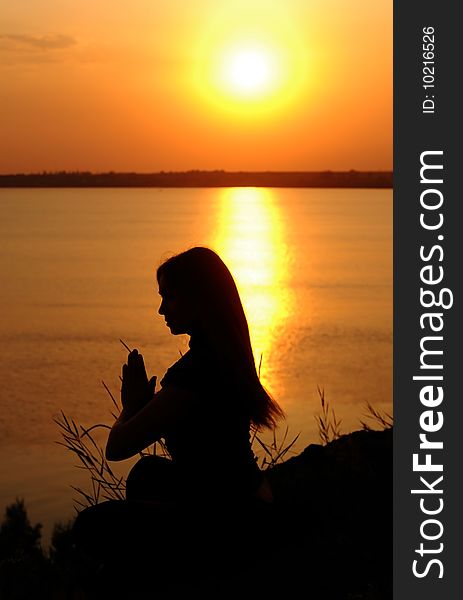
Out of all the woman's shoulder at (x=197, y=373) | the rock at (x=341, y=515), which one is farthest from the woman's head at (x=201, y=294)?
the rock at (x=341, y=515)

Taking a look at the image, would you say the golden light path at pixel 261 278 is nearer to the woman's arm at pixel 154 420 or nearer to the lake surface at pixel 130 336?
the lake surface at pixel 130 336

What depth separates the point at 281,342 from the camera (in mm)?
30516

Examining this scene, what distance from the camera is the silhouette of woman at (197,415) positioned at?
458cm

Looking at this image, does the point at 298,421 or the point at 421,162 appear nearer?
the point at 421,162

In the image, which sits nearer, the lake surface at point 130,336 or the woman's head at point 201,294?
the woman's head at point 201,294

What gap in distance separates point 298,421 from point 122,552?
13.2 metres

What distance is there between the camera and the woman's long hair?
4578mm

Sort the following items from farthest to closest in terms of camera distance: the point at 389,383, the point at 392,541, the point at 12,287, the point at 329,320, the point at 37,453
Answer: the point at 12,287 → the point at 329,320 → the point at 389,383 → the point at 37,453 → the point at 392,541

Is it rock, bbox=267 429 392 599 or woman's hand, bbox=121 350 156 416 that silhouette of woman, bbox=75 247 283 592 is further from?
rock, bbox=267 429 392 599

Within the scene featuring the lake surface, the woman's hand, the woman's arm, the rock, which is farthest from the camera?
the lake surface

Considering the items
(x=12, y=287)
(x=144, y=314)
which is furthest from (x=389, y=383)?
(x=12, y=287)

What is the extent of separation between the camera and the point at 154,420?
455 cm

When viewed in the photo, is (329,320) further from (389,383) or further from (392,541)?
(392,541)

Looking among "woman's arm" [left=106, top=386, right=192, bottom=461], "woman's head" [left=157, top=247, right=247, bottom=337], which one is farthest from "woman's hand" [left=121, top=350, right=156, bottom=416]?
"woman's head" [left=157, top=247, right=247, bottom=337]
